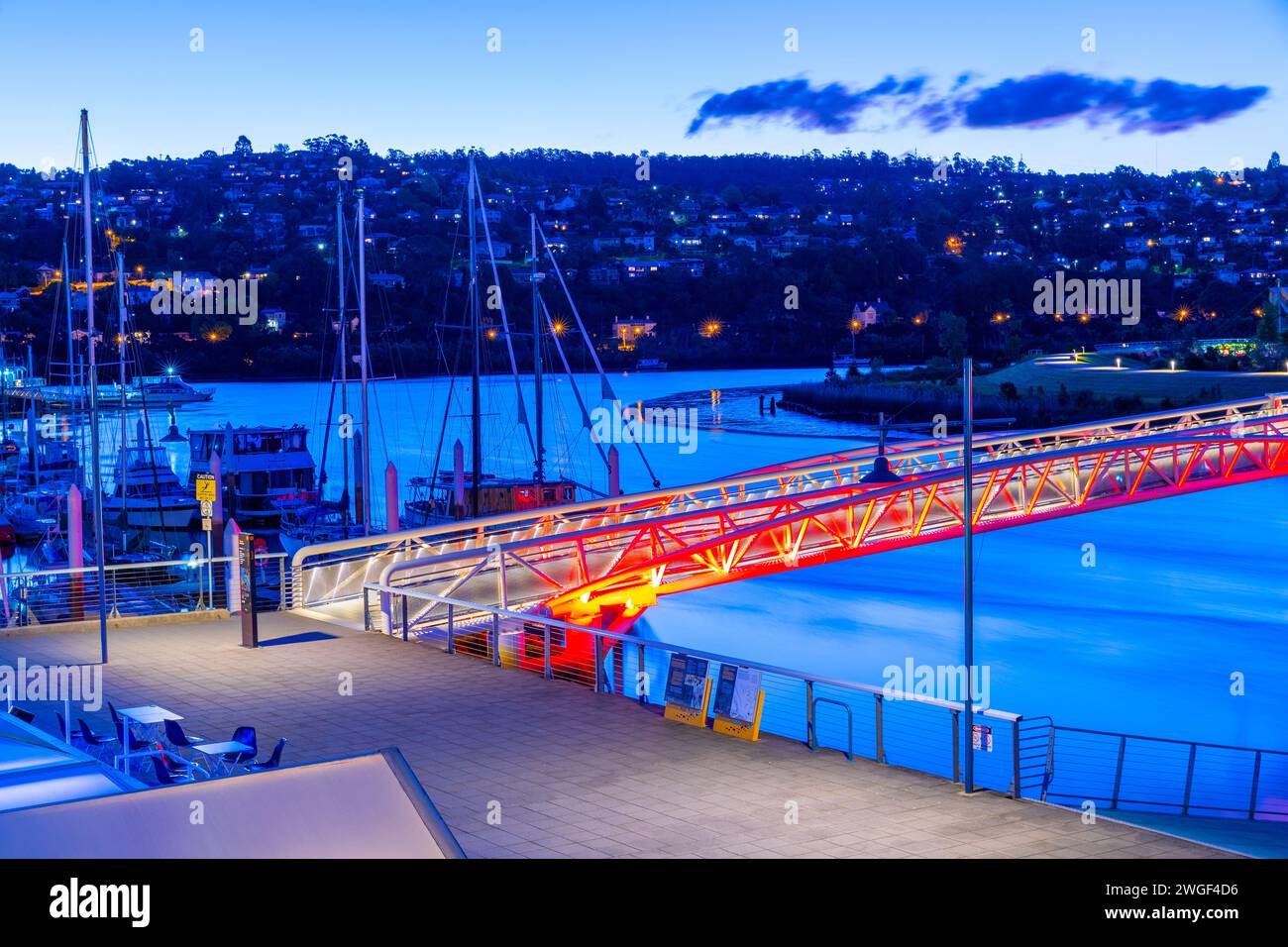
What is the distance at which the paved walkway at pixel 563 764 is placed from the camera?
32.9ft

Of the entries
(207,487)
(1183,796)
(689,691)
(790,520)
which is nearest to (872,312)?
(790,520)

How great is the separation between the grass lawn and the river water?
21.2 feet

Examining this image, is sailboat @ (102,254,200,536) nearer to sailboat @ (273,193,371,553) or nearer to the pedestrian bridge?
sailboat @ (273,193,371,553)

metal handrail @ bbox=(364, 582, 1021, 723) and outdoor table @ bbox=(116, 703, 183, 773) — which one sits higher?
metal handrail @ bbox=(364, 582, 1021, 723)

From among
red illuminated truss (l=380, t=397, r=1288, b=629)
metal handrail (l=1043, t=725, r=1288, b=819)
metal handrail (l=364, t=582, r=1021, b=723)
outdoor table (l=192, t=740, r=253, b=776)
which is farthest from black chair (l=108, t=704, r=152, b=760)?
metal handrail (l=1043, t=725, r=1288, b=819)

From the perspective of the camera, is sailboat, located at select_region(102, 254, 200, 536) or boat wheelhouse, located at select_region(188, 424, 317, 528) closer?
sailboat, located at select_region(102, 254, 200, 536)

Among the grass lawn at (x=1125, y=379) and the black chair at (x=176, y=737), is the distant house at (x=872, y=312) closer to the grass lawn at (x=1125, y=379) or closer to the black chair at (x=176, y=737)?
the grass lawn at (x=1125, y=379)

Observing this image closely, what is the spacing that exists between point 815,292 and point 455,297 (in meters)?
54.6

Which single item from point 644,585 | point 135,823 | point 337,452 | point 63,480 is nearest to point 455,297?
point 337,452

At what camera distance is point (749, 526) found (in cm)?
2589

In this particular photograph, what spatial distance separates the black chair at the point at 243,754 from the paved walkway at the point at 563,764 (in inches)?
24.5

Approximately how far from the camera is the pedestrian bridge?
72.3 ft

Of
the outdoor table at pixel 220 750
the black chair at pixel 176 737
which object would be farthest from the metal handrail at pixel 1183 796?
the black chair at pixel 176 737
